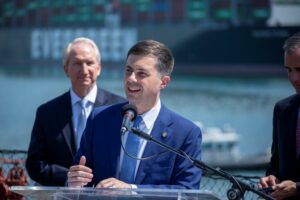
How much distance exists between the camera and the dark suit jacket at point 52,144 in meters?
3.35

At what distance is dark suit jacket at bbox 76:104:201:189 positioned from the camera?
2598mm

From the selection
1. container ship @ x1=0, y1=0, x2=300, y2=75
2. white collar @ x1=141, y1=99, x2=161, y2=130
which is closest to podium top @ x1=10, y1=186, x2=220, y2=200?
white collar @ x1=141, y1=99, x2=161, y2=130

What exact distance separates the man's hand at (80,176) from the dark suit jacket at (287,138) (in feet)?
Answer: 2.58

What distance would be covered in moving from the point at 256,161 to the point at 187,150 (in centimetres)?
1826

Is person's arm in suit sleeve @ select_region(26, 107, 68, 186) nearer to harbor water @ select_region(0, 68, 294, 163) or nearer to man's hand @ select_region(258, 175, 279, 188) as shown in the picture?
man's hand @ select_region(258, 175, 279, 188)

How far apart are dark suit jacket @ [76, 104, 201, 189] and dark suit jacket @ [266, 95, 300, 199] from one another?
15.6 inches

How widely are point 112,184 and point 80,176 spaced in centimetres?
12

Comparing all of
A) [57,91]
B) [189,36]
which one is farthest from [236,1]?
[57,91]

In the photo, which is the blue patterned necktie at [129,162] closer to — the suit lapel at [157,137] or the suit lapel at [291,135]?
the suit lapel at [157,137]

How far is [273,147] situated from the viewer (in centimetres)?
301

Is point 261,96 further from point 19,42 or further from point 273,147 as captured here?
point 273,147

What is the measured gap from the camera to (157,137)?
2633 millimetres

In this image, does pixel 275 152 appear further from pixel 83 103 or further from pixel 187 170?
pixel 83 103

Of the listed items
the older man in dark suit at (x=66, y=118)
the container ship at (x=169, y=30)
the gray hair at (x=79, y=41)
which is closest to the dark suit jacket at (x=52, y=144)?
the older man in dark suit at (x=66, y=118)
